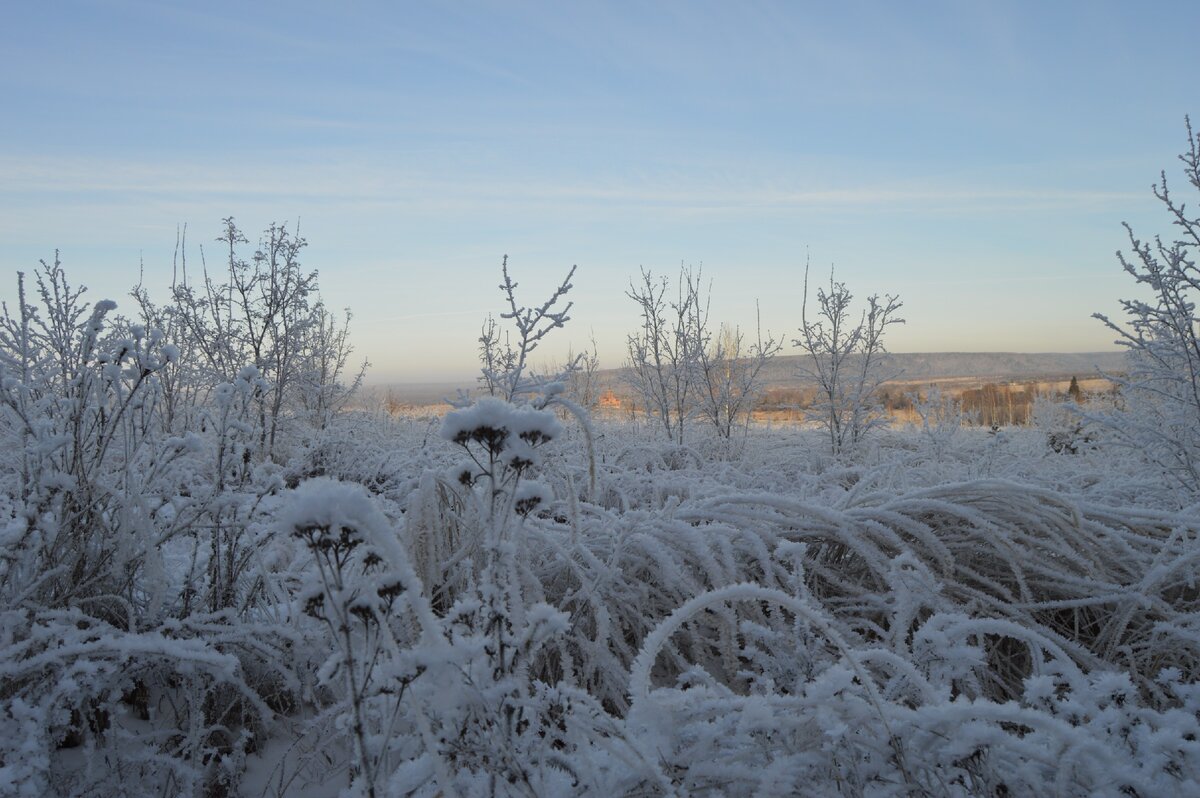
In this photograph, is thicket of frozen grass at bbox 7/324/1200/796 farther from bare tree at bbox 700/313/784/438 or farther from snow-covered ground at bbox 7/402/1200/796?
bare tree at bbox 700/313/784/438

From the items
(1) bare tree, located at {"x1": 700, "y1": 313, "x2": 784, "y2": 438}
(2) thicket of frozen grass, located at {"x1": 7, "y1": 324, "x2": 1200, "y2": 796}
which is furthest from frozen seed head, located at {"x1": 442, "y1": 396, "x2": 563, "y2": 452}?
(1) bare tree, located at {"x1": 700, "y1": 313, "x2": 784, "y2": 438}

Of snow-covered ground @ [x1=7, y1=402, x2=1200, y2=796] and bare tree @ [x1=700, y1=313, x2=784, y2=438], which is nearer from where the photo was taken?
snow-covered ground @ [x1=7, y1=402, x2=1200, y2=796]

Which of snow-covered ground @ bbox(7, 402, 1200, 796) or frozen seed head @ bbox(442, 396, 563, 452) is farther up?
frozen seed head @ bbox(442, 396, 563, 452)

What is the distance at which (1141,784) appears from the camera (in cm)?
108

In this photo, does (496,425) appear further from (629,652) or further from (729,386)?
(729,386)

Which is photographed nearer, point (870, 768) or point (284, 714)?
point (870, 768)

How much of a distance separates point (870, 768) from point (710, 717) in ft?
0.95

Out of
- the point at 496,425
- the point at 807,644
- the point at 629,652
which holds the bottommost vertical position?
the point at 629,652

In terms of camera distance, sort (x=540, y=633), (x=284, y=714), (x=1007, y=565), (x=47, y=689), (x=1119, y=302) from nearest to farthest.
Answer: (x=540, y=633), (x=47, y=689), (x=284, y=714), (x=1007, y=565), (x=1119, y=302)

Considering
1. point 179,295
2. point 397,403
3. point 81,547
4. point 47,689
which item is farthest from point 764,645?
point 397,403

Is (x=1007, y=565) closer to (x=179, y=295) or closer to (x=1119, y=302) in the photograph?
(x=1119, y=302)

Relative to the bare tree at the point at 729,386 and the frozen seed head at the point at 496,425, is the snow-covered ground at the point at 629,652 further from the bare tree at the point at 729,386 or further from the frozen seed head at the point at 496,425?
the bare tree at the point at 729,386

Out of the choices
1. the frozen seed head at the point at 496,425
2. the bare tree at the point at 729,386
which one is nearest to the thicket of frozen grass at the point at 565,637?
the frozen seed head at the point at 496,425

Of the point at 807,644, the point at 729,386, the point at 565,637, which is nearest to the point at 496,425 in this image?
the point at 807,644
